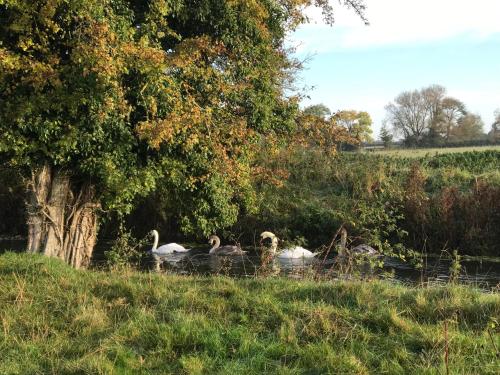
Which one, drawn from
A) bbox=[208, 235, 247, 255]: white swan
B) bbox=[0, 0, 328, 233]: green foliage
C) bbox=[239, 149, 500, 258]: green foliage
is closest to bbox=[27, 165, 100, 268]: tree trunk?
bbox=[0, 0, 328, 233]: green foliage

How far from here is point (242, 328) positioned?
21.1 ft

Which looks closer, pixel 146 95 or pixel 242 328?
pixel 242 328

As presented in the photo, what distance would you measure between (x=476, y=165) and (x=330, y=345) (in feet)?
98.8

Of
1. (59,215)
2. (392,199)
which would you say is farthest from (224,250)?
(59,215)

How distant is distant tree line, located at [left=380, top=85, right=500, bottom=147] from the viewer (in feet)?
199

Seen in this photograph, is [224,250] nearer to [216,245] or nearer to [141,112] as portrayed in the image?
[216,245]

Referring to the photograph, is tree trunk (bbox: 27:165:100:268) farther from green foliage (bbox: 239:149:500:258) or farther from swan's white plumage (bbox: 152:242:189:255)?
swan's white plumage (bbox: 152:242:189:255)

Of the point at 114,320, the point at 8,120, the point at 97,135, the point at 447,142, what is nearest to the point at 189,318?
the point at 114,320

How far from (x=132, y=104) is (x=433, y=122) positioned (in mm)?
57813

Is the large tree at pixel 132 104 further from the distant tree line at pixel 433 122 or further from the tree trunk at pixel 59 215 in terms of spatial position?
the distant tree line at pixel 433 122

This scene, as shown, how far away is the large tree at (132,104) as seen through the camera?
10.3 metres

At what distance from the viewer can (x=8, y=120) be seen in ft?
35.0

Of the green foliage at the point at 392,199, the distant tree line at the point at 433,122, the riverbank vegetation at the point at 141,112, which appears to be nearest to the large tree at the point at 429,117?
the distant tree line at the point at 433,122

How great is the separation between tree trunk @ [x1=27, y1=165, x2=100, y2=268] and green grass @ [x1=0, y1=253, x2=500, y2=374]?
4681mm
